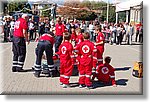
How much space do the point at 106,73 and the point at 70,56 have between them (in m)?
1.11

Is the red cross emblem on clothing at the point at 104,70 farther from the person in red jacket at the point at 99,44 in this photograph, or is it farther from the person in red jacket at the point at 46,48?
the person in red jacket at the point at 46,48

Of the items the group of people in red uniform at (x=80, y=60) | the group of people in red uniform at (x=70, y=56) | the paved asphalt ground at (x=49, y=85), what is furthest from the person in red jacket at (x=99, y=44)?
the group of people in red uniform at (x=80, y=60)

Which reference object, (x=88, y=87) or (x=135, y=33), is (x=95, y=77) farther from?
(x=135, y=33)

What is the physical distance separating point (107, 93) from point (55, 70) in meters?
2.20

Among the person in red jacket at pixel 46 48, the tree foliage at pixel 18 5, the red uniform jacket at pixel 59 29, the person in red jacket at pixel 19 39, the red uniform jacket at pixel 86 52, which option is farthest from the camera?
the tree foliage at pixel 18 5

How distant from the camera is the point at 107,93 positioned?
7.52 metres

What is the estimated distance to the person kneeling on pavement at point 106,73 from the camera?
27.3ft

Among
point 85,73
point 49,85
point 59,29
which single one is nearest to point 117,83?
point 85,73

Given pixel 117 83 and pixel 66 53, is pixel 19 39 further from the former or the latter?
pixel 117 83

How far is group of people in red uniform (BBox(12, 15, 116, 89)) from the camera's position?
7.70 meters

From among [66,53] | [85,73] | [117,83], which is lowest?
[117,83]

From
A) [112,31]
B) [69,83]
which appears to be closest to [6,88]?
[69,83]

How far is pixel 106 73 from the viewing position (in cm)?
838

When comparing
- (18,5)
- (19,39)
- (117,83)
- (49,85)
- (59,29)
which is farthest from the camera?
(18,5)
